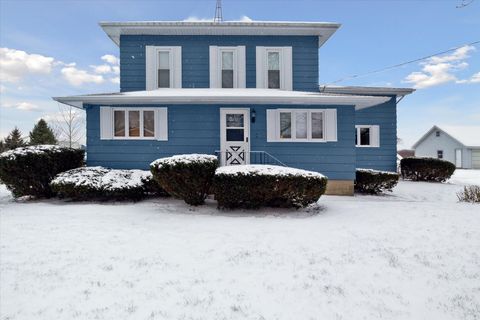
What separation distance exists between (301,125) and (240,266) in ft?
26.2

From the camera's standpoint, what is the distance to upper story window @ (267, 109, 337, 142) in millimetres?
11328

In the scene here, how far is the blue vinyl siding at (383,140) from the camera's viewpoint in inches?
666

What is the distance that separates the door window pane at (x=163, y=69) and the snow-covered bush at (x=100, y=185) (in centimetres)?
529

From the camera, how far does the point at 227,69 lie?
1351 centimetres

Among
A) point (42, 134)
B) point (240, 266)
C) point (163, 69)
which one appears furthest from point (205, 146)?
point (42, 134)

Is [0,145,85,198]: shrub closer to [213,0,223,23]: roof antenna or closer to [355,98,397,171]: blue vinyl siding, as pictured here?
[213,0,223,23]: roof antenna

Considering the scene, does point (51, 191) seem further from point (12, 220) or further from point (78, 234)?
point (78, 234)

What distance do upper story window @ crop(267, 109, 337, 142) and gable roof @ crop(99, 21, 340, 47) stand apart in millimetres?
4277

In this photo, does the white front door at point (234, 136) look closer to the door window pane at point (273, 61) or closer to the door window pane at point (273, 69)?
the door window pane at point (273, 69)

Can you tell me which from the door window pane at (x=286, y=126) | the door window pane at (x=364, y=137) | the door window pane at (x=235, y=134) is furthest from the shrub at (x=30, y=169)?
the door window pane at (x=364, y=137)

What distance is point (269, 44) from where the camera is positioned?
1342 cm

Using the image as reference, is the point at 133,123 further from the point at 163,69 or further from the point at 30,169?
the point at 30,169

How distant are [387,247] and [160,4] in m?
14.2

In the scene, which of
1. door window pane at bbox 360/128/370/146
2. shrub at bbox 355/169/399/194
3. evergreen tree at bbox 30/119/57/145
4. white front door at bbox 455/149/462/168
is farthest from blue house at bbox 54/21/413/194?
white front door at bbox 455/149/462/168
